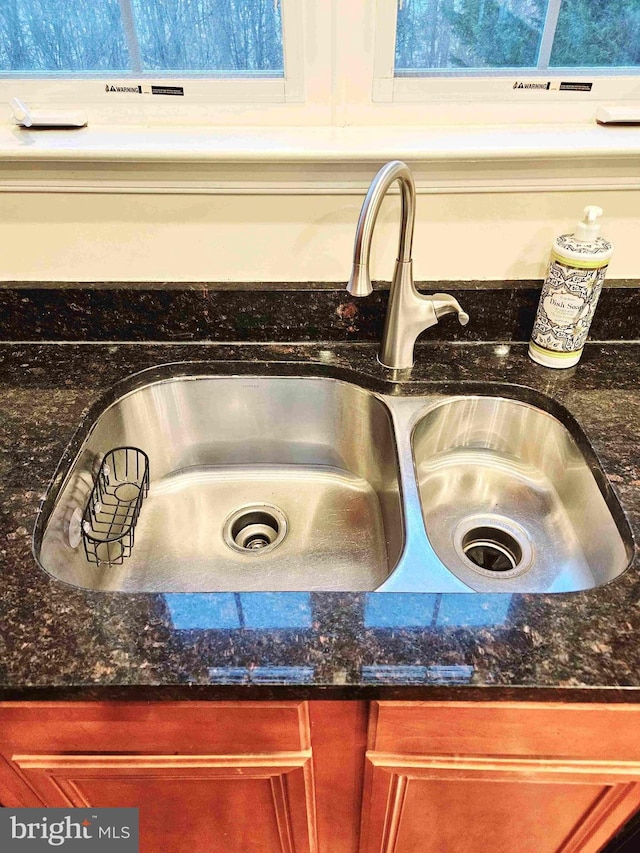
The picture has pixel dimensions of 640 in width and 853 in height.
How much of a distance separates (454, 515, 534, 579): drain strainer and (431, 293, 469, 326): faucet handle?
325mm

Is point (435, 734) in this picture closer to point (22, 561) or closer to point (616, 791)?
point (616, 791)

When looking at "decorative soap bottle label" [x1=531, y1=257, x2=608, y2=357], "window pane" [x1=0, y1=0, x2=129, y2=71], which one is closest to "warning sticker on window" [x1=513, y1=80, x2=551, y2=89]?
"decorative soap bottle label" [x1=531, y1=257, x2=608, y2=357]

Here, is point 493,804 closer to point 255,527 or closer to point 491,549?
point 491,549

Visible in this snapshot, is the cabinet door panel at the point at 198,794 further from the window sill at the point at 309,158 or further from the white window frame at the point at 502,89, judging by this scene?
the white window frame at the point at 502,89

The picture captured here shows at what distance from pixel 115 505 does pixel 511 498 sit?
640mm

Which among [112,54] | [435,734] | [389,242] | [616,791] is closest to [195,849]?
[435,734]

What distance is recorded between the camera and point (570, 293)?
0.88 m

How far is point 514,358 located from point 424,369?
0.16 meters

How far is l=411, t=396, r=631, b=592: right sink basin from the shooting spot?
808 mm

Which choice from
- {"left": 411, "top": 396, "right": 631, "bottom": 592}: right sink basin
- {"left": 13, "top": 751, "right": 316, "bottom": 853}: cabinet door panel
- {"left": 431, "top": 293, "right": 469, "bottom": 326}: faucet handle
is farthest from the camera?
{"left": 431, "top": 293, "right": 469, "bottom": 326}: faucet handle

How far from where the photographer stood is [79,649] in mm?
574

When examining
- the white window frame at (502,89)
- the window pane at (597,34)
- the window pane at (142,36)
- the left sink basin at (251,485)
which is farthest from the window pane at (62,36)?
the window pane at (597,34)

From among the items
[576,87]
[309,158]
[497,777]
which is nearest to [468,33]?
[576,87]

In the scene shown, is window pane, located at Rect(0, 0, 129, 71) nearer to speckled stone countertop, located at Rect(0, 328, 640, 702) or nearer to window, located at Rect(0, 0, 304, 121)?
window, located at Rect(0, 0, 304, 121)
